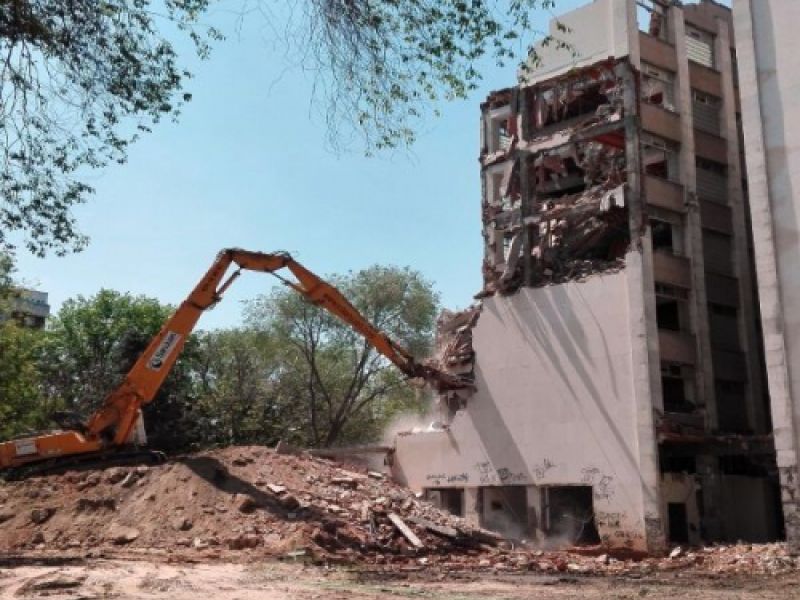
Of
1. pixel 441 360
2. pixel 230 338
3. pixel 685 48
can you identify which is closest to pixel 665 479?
pixel 441 360

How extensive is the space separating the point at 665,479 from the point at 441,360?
8.81 meters

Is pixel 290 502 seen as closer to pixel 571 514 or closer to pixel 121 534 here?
pixel 121 534

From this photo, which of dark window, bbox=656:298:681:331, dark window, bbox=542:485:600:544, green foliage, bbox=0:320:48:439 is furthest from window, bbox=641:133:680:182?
green foliage, bbox=0:320:48:439

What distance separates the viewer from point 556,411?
25.6 meters

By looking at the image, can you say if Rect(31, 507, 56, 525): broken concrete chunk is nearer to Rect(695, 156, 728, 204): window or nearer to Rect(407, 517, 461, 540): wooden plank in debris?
Rect(407, 517, 461, 540): wooden plank in debris

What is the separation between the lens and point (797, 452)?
2011cm

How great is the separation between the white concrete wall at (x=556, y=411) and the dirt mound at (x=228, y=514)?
406cm

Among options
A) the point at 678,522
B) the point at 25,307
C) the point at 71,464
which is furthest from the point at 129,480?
the point at 25,307

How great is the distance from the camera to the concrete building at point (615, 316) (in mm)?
24328

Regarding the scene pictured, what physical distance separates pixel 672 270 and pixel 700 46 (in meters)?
8.70

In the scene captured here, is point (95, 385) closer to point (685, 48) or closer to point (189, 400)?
point (189, 400)

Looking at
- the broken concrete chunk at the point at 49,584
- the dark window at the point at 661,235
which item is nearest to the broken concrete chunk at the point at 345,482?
the broken concrete chunk at the point at 49,584

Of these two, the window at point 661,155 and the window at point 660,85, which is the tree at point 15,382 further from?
the window at point 660,85

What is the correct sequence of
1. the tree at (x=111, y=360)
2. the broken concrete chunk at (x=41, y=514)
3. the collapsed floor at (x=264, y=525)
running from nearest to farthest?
1. the collapsed floor at (x=264, y=525)
2. the broken concrete chunk at (x=41, y=514)
3. the tree at (x=111, y=360)
